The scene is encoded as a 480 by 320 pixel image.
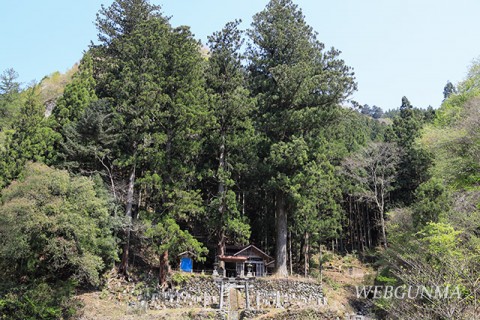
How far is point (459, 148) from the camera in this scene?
18484 millimetres

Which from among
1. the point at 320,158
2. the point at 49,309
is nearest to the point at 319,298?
the point at 320,158

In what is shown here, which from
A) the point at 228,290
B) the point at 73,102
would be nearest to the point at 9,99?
the point at 73,102

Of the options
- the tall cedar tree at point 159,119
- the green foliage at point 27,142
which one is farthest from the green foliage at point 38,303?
the green foliage at point 27,142

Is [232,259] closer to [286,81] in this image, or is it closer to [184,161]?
[184,161]

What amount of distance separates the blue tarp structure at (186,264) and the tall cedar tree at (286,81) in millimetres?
5094

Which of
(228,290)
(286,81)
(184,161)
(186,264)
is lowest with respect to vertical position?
(228,290)

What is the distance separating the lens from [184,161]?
2220 cm

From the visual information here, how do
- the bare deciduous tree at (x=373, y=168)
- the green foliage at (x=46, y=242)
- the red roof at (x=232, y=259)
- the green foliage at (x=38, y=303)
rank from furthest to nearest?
the bare deciduous tree at (x=373, y=168)
the red roof at (x=232, y=259)
the green foliage at (x=46, y=242)
the green foliage at (x=38, y=303)

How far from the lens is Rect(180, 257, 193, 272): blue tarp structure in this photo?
2229cm

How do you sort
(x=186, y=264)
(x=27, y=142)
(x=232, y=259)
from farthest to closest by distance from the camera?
1. (x=232, y=259)
2. (x=186, y=264)
3. (x=27, y=142)

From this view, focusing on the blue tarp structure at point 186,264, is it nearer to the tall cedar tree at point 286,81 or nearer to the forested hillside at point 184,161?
the forested hillside at point 184,161

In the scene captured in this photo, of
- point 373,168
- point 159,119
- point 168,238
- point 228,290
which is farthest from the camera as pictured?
point 373,168

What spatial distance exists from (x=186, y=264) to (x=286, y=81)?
1233 cm

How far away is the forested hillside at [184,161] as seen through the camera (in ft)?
51.1
